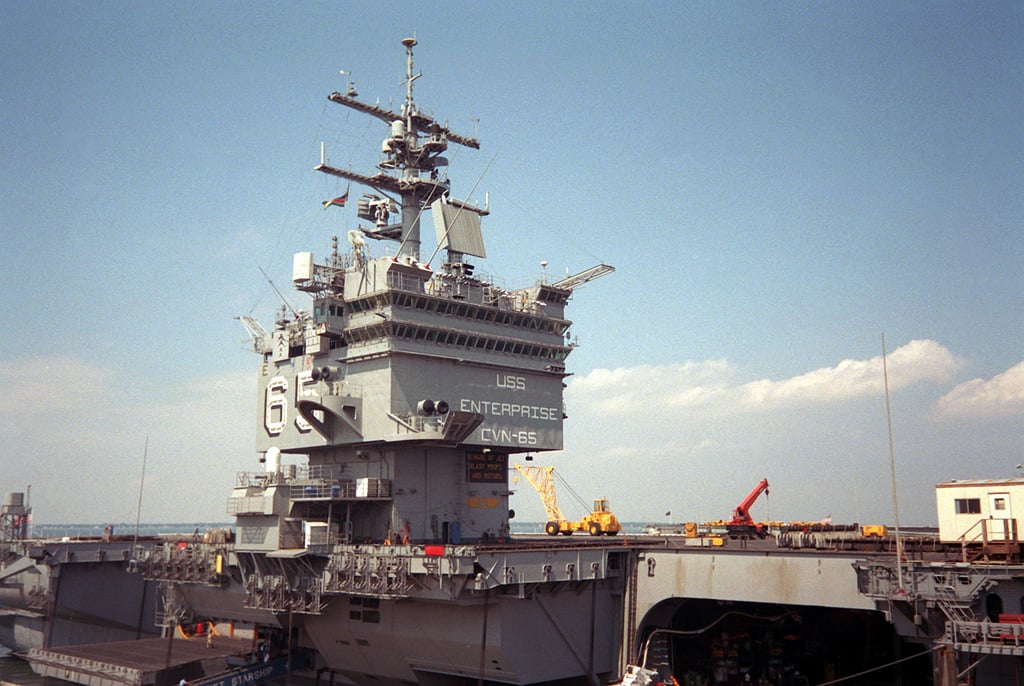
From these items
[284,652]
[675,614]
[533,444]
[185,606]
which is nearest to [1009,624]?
[675,614]

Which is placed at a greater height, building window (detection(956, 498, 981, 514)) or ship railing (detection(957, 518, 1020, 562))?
building window (detection(956, 498, 981, 514))

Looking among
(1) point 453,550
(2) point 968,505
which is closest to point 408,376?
(1) point 453,550

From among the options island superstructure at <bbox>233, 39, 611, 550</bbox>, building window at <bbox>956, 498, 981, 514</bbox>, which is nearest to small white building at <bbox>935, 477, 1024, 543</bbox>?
building window at <bbox>956, 498, 981, 514</bbox>

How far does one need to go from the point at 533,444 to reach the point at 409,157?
46.2 feet

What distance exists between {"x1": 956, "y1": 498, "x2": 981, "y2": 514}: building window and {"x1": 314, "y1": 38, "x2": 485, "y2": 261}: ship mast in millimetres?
22506

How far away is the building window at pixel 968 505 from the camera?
93.8ft

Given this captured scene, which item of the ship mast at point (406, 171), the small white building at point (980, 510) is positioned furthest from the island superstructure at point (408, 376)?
the small white building at point (980, 510)

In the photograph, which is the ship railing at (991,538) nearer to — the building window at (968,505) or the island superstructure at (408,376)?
the building window at (968,505)

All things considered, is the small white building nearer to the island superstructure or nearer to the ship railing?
the ship railing

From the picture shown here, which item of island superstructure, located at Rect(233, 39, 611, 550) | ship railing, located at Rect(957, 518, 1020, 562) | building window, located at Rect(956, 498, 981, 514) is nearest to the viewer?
ship railing, located at Rect(957, 518, 1020, 562)

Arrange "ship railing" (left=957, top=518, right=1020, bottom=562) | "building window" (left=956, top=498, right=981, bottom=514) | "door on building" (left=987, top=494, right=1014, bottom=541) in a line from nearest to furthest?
1. "ship railing" (left=957, top=518, right=1020, bottom=562)
2. "door on building" (left=987, top=494, right=1014, bottom=541)
3. "building window" (left=956, top=498, right=981, bottom=514)

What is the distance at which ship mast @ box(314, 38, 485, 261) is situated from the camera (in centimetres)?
3972

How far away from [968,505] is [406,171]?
85.8 feet

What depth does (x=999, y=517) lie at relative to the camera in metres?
27.9
